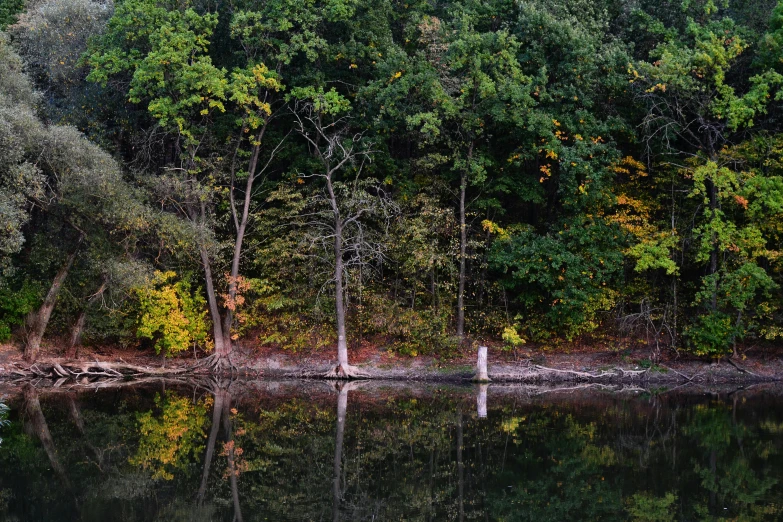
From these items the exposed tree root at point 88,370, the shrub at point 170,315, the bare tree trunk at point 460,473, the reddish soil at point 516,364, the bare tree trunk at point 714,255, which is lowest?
the exposed tree root at point 88,370

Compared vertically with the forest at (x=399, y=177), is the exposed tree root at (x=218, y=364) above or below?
below

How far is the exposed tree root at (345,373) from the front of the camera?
27172 millimetres

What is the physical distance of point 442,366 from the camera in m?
27.5

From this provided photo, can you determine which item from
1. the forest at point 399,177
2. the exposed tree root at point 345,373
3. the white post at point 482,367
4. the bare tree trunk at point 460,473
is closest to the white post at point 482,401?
the white post at point 482,367

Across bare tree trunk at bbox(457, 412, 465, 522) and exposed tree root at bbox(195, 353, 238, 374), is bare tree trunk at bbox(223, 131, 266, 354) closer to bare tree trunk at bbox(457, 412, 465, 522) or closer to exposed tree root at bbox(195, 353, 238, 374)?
exposed tree root at bbox(195, 353, 238, 374)

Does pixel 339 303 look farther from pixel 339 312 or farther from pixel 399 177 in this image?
pixel 399 177

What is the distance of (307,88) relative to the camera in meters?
28.2

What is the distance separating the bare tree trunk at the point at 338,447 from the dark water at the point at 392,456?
48 millimetres

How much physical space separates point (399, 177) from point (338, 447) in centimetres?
1491

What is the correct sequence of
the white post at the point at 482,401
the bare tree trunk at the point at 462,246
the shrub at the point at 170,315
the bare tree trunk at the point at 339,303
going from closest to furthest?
the white post at the point at 482,401, the bare tree trunk at the point at 339,303, the shrub at the point at 170,315, the bare tree trunk at the point at 462,246

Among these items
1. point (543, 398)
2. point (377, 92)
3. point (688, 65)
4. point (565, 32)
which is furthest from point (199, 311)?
point (688, 65)

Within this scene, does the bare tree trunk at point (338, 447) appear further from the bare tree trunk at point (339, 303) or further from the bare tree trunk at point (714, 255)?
the bare tree trunk at point (714, 255)

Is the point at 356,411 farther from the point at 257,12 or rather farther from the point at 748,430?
the point at 257,12

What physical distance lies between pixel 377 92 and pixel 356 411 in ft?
38.4
